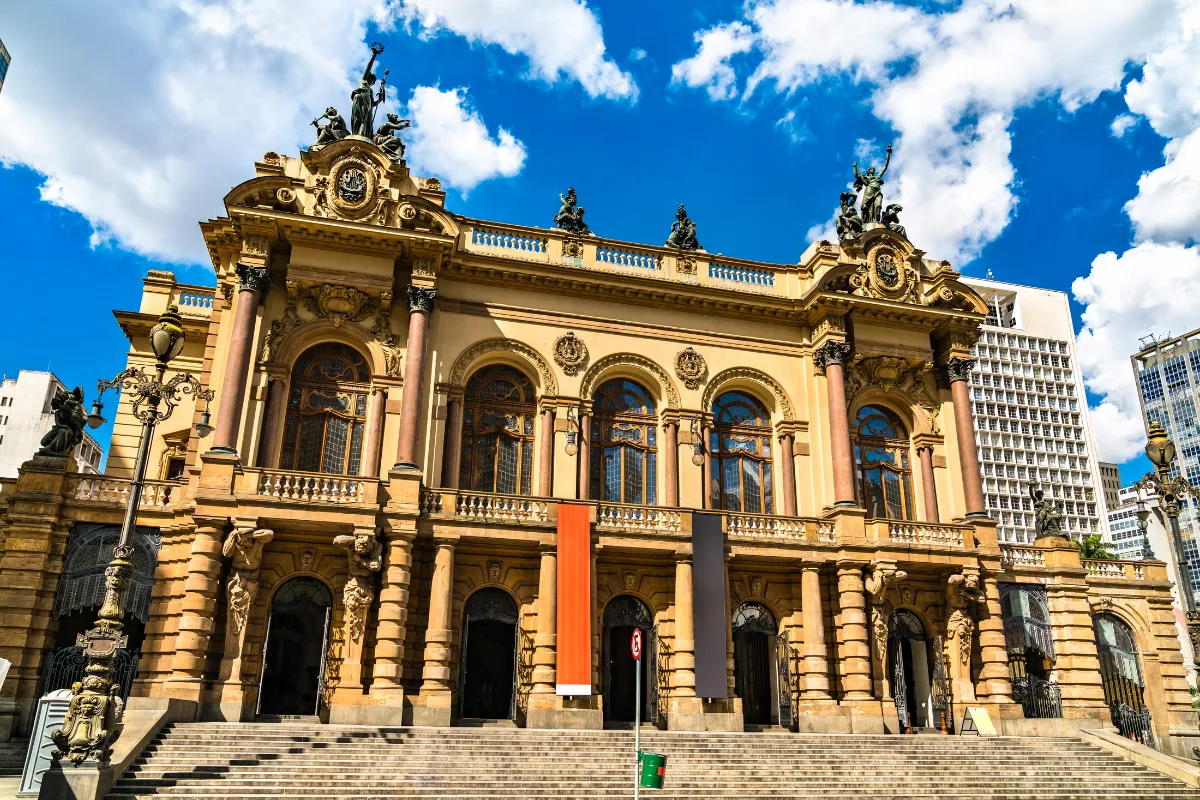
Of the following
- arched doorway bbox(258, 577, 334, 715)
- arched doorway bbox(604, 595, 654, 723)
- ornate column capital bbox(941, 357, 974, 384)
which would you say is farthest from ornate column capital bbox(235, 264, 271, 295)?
ornate column capital bbox(941, 357, 974, 384)

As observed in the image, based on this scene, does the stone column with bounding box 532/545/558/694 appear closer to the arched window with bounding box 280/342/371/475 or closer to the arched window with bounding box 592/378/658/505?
the arched window with bounding box 592/378/658/505

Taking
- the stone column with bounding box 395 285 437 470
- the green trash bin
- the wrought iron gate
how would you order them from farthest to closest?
the stone column with bounding box 395 285 437 470 → the wrought iron gate → the green trash bin

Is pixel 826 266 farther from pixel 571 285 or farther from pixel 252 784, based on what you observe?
pixel 252 784

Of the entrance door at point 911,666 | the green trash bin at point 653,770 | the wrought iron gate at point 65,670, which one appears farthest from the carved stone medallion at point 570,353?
the green trash bin at point 653,770

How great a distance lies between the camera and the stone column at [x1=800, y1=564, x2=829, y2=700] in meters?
26.5

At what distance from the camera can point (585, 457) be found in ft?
93.0

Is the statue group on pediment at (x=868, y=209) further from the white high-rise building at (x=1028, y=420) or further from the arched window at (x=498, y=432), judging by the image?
the white high-rise building at (x=1028, y=420)

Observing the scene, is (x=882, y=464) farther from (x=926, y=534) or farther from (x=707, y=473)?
(x=707, y=473)

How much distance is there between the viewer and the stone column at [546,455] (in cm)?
2764

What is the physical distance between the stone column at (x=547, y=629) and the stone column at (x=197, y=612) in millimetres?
8591

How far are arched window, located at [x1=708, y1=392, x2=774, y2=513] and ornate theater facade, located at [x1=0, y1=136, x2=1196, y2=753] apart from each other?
0.31 ft

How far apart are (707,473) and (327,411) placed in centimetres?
1237

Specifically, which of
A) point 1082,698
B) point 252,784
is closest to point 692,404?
point 1082,698

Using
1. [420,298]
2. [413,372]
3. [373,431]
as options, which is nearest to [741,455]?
[413,372]
